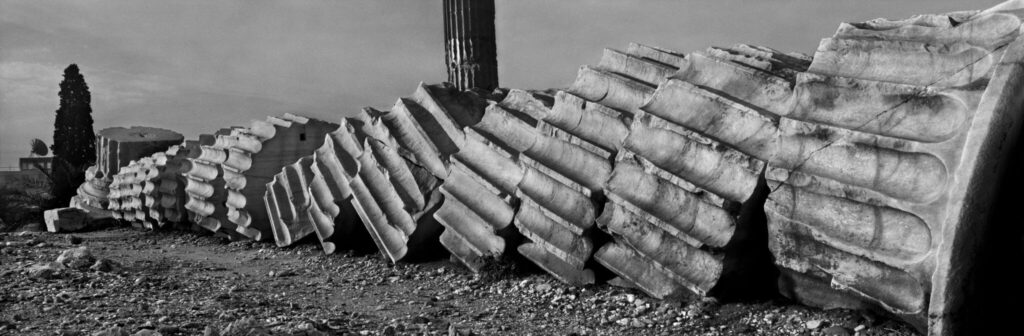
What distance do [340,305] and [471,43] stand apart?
6.56 m

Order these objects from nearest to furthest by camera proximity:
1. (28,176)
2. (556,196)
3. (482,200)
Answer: (556,196)
(482,200)
(28,176)

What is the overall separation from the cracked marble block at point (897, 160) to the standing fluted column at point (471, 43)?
7580mm

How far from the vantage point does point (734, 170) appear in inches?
155

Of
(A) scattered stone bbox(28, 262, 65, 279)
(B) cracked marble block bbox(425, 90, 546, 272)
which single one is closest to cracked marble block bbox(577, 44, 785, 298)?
(B) cracked marble block bbox(425, 90, 546, 272)

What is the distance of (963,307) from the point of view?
3.13m

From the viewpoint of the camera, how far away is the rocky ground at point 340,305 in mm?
3963

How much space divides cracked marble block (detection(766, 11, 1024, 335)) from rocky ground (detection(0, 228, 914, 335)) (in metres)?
0.31

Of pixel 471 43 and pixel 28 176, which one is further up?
pixel 471 43

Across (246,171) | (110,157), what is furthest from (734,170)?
(110,157)

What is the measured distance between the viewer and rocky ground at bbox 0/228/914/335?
3.96m

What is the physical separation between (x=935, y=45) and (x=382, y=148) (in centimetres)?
434

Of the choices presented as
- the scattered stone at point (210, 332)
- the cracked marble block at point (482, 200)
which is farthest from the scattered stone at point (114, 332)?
the cracked marble block at point (482, 200)

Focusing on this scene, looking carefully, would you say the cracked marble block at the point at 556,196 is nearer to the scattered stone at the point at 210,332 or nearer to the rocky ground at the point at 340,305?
the rocky ground at the point at 340,305

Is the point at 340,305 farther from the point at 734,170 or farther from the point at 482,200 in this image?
the point at 734,170
